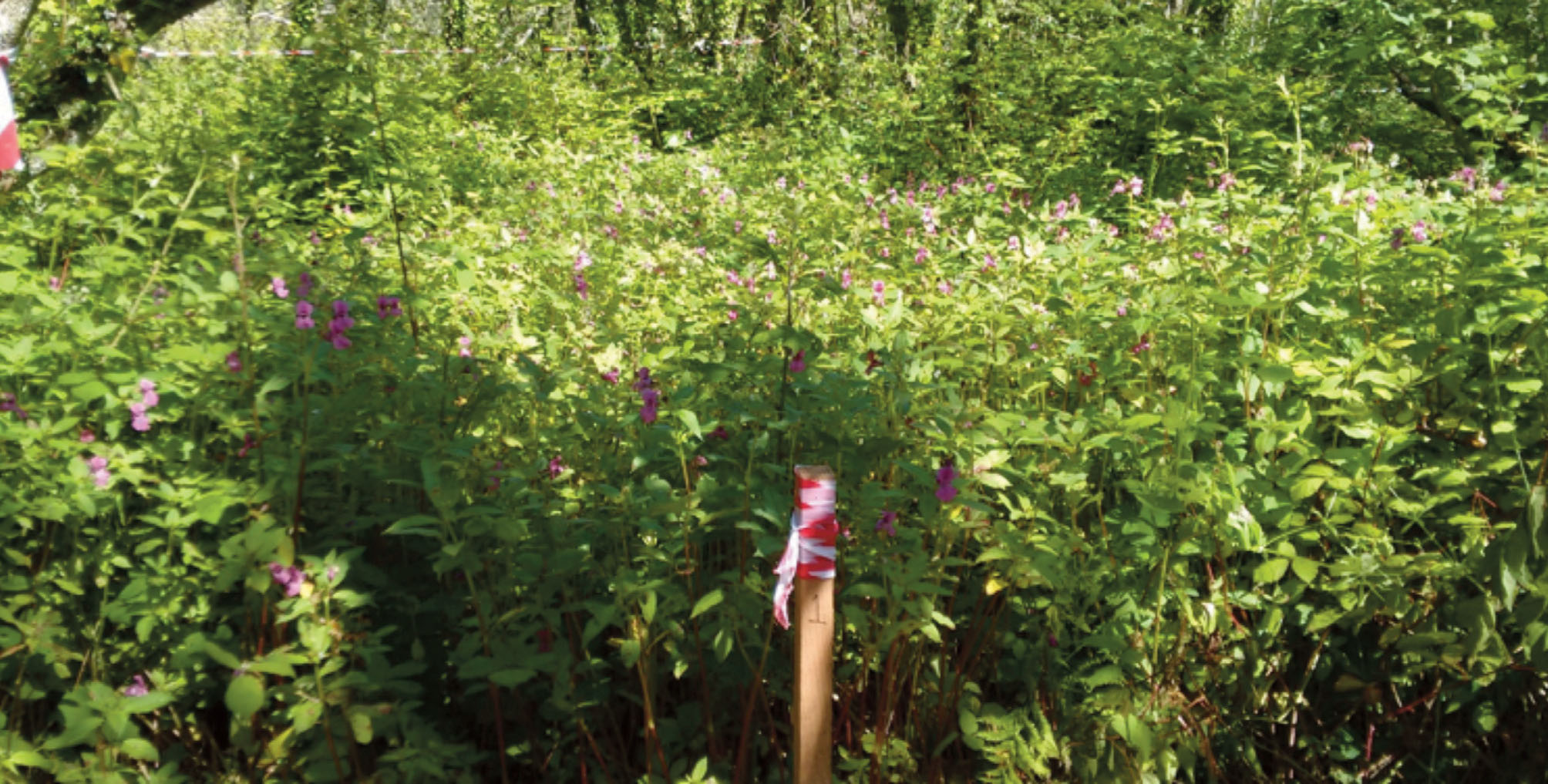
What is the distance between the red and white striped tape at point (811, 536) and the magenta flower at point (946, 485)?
35cm

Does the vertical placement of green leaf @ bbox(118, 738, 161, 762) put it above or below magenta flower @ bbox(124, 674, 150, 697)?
above

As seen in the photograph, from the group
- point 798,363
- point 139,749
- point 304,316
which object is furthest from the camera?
point 798,363

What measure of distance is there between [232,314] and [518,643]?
781 mm

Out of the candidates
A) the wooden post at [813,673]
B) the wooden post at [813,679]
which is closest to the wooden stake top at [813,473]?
the wooden post at [813,673]

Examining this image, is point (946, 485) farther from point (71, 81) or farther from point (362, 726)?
point (71, 81)

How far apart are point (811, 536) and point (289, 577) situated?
0.85m

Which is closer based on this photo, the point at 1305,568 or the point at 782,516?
the point at 782,516

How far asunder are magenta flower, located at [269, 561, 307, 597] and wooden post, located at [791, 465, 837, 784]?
80 cm

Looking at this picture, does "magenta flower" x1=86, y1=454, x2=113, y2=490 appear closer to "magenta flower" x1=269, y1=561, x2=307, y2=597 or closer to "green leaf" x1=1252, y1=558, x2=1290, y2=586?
"magenta flower" x1=269, y1=561, x2=307, y2=597

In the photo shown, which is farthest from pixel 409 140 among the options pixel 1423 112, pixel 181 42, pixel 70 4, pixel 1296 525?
pixel 181 42

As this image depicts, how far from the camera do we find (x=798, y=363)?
2.16m

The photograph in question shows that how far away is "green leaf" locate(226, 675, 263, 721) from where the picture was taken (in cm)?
166

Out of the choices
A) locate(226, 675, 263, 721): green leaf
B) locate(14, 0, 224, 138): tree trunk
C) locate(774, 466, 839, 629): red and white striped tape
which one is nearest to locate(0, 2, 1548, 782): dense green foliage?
locate(226, 675, 263, 721): green leaf

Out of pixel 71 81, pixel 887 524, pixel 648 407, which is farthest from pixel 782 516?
pixel 71 81
